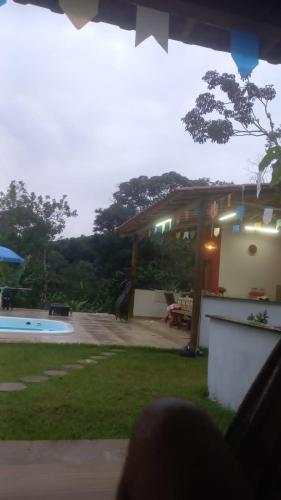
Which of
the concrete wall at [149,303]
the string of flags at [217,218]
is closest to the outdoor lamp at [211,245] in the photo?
the string of flags at [217,218]

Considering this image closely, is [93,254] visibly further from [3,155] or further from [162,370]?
[162,370]

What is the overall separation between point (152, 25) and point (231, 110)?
17.2m

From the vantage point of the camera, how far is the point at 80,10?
184 centimetres

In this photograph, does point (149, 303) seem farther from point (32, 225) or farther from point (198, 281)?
point (198, 281)

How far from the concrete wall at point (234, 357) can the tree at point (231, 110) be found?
13.7 m

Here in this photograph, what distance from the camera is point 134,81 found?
124 inches

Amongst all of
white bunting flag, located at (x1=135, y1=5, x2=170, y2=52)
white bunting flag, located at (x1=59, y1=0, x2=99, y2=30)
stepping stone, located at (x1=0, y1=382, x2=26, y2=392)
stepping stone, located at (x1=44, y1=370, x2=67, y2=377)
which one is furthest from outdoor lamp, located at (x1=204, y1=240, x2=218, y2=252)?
white bunting flag, located at (x1=59, y1=0, x2=99, y2=30)

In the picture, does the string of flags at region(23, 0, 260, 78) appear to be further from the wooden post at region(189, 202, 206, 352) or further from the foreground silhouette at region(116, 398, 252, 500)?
the wooden post at region(189, 202, 206, 352)

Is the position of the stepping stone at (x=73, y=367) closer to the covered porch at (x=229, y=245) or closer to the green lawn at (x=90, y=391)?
the green lawn at (x=90, y=391)

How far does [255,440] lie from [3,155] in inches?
663

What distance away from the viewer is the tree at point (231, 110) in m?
17.8

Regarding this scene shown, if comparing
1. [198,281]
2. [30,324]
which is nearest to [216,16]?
[198,281]

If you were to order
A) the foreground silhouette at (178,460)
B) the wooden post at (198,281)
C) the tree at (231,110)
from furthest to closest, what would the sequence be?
the tree at (231,110) < the wooden post at (198,281) < the foreground silhouette at (178,460)

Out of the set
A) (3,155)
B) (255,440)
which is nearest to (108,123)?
(3,155)
